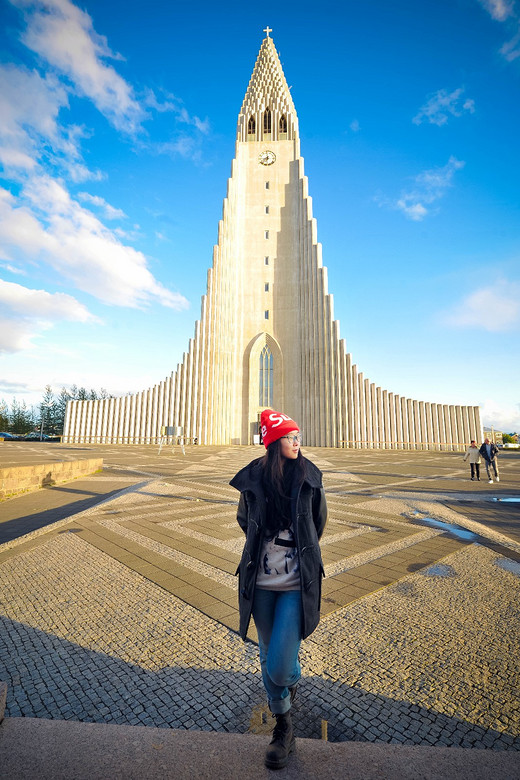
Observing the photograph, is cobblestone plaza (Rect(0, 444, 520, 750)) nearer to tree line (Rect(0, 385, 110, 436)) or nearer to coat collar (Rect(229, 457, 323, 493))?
coat collar (Rect(229, 457, 323, 493))

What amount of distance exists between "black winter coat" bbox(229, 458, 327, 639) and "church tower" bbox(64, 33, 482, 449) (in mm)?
40004

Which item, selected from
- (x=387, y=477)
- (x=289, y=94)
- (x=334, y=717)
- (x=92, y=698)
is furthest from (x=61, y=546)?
(x=289, y=94)

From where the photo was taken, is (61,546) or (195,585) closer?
(195,585)

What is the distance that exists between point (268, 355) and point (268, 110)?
3170cm

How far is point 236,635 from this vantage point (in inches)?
123

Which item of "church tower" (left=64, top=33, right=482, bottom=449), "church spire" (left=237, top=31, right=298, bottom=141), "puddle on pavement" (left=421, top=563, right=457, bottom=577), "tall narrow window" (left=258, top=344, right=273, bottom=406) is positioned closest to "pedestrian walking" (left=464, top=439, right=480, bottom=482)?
"puddle on pavement" (left=421, top=563, right=457, bottom=577)

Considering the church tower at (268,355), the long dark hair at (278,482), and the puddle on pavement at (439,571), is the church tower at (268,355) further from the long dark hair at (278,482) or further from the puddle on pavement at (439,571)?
the long dark hair at (278,482)

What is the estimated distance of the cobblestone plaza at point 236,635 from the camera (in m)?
2.25

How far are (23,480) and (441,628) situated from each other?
9770 millimetres

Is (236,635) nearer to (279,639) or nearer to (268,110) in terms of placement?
(279,639)

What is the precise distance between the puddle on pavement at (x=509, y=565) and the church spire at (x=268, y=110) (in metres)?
54.7

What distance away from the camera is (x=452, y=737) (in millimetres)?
2066

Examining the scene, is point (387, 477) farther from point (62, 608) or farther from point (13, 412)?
point (13, 412)

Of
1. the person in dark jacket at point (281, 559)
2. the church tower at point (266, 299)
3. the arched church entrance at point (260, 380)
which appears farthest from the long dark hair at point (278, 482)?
the arched church entrance at point (260, 380)
